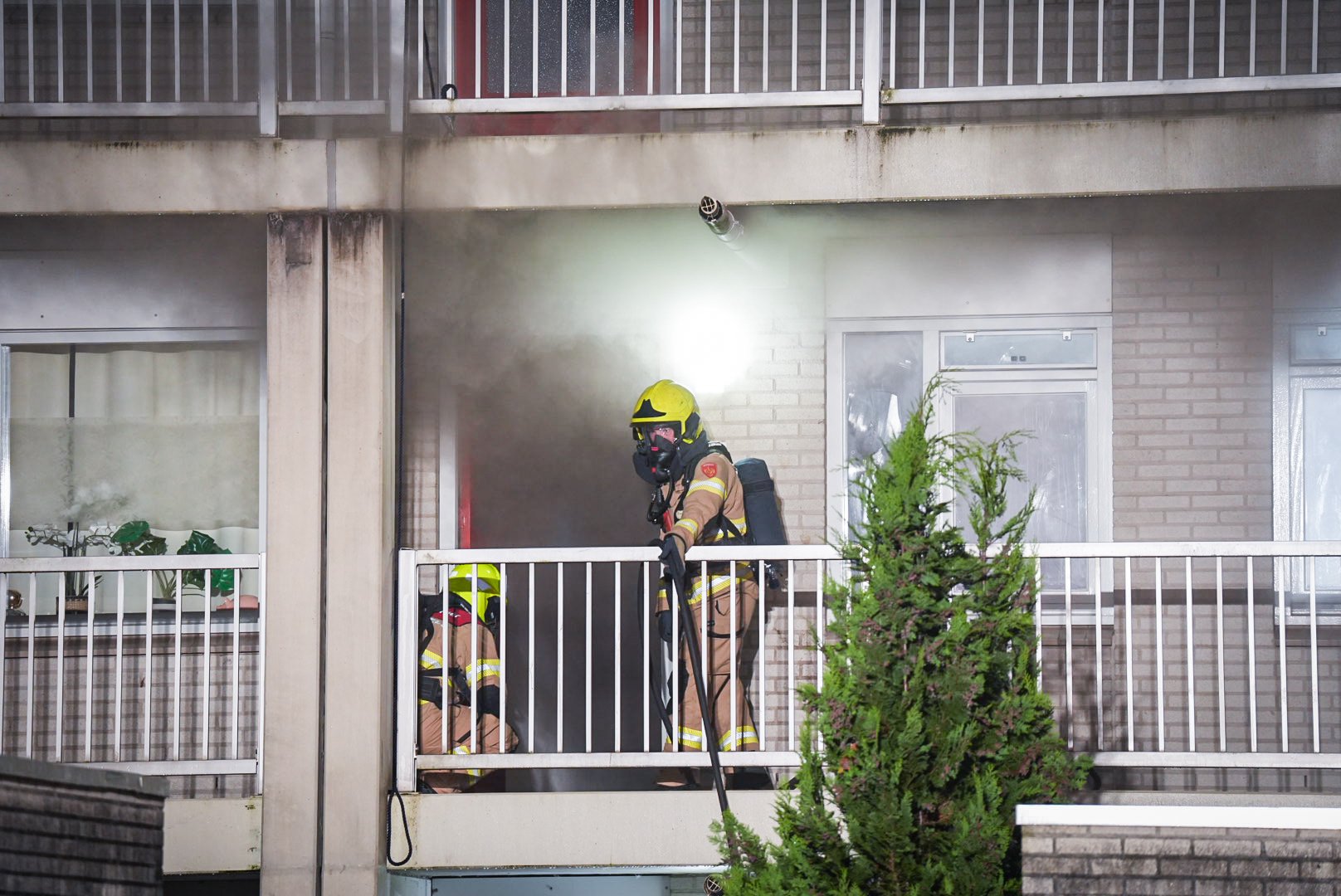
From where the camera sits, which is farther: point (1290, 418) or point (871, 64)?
point (1290, 418)

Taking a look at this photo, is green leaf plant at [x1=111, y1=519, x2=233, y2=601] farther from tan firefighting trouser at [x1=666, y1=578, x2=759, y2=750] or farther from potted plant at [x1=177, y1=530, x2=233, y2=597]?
tan firefighting trouser at [x1=666, y1=578, x2=759, y2=750]

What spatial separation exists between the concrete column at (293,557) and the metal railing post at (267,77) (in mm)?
413

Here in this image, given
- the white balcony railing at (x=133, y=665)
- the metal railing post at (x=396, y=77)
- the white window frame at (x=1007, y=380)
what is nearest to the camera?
the metal railing post at (x=396, y=77)

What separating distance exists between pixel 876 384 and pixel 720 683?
6.49 feet

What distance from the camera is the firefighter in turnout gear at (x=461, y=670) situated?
706cm

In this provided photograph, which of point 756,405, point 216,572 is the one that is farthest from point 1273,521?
point 216,572

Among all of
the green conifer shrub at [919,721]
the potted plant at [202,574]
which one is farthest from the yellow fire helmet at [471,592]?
the green conifer shrub at [919,721]

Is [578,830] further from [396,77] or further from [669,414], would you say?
[396,77]

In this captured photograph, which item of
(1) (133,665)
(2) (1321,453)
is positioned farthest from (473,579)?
(2) (1321,453)

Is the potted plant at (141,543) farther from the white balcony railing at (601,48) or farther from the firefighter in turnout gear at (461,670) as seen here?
the white balcony railing at (601,48)

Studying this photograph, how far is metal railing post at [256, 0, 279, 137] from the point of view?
22.2ft

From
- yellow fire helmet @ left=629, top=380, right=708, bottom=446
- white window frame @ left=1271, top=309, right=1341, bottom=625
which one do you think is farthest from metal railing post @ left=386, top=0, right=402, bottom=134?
white window frame @ left=1271, top=309, right=1341, bottom=625

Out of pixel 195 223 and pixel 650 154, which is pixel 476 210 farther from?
pixel 195 223

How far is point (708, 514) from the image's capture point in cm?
688
